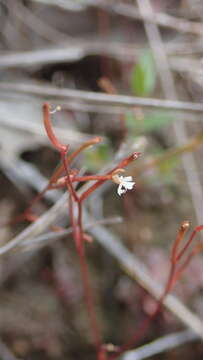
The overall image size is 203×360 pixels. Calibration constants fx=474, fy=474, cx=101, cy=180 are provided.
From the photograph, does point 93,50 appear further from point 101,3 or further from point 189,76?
point 189,76

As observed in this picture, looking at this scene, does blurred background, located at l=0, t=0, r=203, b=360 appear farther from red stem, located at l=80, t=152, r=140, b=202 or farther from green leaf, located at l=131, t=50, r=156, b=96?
red stem, located at l=80, t=152, r=140, b=202

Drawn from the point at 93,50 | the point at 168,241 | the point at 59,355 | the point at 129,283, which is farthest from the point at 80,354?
the point at 93,50

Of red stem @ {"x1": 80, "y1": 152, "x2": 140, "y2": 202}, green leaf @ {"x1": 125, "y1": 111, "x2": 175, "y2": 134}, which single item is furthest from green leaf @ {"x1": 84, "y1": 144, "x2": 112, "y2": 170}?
red stem @ {"x1": 80, "y1": 152, "x2": 140, "y2": 202}

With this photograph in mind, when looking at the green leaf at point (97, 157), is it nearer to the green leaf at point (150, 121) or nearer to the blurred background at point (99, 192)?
the blurred background at point (99, 192)

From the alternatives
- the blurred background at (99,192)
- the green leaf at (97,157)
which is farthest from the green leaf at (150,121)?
the green leaf at (97,157)

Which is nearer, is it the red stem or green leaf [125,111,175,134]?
the red stem

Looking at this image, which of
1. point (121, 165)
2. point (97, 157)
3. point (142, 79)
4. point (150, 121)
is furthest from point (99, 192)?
point (121, 165)

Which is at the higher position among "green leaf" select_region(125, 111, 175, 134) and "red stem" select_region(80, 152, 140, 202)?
"green leaf" select_region(125, 111, 175, 134)

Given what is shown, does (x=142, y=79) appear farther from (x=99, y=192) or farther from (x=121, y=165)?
(x=121, y=165)

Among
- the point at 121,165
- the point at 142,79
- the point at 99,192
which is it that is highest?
the point at 142,79
